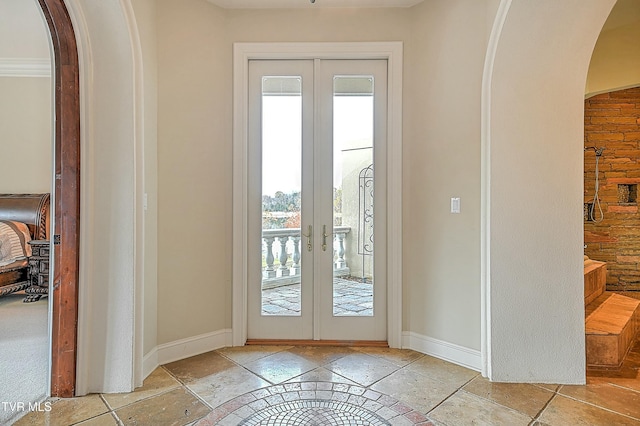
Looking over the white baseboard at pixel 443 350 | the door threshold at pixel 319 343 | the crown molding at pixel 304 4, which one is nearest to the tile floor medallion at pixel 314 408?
the door threshold at pixel 319 343

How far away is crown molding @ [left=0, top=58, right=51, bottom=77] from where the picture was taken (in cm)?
469

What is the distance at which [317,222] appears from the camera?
3.03m

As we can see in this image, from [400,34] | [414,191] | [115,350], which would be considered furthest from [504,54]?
[115,350]

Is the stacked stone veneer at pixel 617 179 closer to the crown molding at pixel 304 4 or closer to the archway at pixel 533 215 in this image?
the archway at pixel 533 215

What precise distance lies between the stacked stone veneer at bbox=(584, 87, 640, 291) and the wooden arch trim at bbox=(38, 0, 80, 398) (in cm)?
489

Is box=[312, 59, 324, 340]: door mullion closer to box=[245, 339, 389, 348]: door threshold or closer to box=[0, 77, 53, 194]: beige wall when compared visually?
box=[245, 339, 389, 348]: door threshold

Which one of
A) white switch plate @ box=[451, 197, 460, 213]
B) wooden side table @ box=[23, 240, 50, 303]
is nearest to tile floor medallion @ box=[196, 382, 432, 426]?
white switch plate @ box=[451, 197, 460, 213]

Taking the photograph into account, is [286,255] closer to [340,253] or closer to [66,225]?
[340,253]

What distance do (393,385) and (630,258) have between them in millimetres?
3616

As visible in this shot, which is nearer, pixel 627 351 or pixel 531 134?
pixel 531 134

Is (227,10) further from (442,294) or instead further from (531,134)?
(442,294)

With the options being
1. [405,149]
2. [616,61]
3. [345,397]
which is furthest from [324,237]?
[616,61]

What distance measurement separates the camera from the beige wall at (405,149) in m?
2.61

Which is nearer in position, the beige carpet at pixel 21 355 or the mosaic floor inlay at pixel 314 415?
the mosaic floor inlay at pixel 314 415
